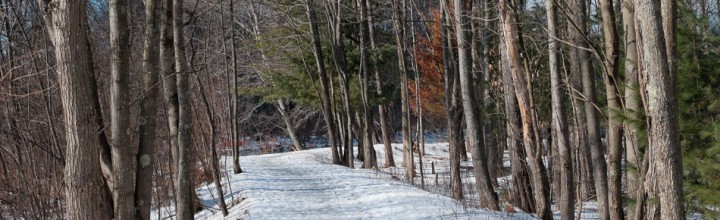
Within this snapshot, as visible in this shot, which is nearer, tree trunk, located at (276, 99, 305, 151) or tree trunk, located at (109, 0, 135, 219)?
tree trunk, located at (109, 0, 135, 219)

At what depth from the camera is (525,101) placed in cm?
905

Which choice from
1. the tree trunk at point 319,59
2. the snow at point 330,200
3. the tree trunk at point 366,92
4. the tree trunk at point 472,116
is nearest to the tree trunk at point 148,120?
the snow at point 330,200

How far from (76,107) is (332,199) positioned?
6457mm

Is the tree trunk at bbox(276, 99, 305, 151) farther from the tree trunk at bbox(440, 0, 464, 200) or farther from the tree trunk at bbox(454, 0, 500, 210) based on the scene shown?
the tree trunk at bbox(454, 0, 500, 210)

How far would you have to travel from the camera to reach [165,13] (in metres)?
6.77

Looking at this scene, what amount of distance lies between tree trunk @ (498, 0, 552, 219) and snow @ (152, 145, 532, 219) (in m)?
0.44

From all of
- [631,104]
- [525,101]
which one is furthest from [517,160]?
[631,104]

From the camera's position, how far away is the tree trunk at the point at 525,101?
8.88 meters

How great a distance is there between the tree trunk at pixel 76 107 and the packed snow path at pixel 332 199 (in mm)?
4332

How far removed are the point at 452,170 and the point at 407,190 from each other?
1324 mm

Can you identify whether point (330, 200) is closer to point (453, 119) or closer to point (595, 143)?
point (453, 119)

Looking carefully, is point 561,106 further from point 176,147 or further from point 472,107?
point 176,147

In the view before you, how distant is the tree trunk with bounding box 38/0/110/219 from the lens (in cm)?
547

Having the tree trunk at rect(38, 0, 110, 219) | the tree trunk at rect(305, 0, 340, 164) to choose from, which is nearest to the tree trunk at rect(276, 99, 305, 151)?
the tree trunk at rect(305, 0, 340, 164)
